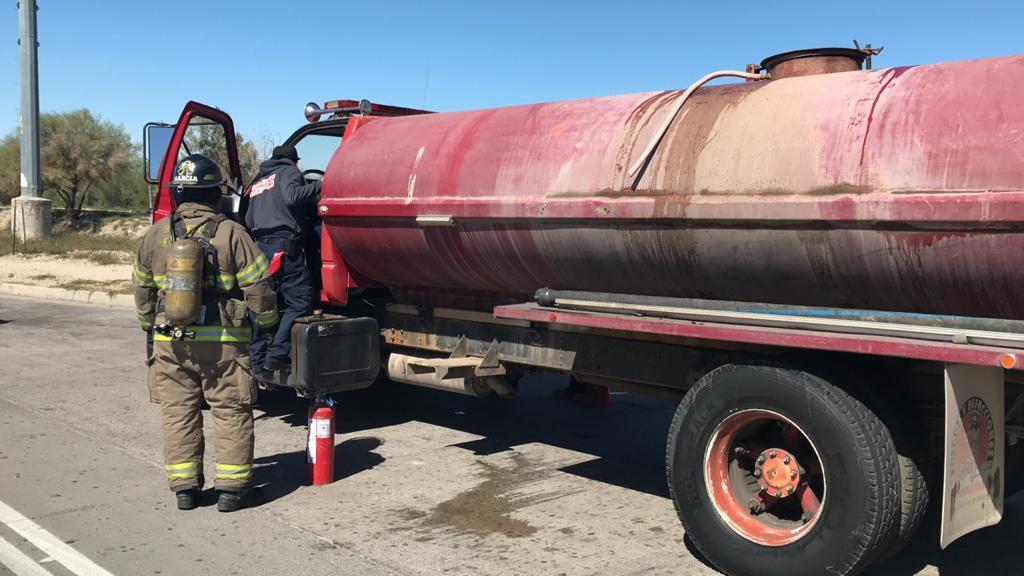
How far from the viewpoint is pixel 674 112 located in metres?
4.42

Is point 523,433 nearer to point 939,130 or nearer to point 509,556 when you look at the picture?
point 509,556

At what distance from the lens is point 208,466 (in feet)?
18.9

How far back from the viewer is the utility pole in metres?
25.5

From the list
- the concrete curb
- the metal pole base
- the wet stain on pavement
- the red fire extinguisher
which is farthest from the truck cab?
the metal pole base

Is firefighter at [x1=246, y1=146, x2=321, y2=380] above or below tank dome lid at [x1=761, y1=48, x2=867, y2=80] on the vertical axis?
below

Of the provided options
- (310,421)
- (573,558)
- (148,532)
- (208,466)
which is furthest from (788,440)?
(208,466)

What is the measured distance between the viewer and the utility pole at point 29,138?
25516mm

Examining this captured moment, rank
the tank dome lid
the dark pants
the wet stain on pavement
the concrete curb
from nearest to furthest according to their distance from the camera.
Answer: the tank dome lid, the wet stain on pavement, the dark pants, the concrete curb

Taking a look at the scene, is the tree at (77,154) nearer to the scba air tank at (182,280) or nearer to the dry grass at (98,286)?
the dry grass at (98,286)

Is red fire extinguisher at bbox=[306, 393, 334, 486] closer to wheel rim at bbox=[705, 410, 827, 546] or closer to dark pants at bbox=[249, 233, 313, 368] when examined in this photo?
dark pants at bbox=[249, 233, 313, 368]

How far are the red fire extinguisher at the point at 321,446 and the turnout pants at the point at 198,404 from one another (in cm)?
42

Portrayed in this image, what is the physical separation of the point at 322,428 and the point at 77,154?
38094 millimetres

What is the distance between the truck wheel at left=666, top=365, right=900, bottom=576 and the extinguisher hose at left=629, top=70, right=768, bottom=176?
1.08 metres

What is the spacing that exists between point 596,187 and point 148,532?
2.81m
